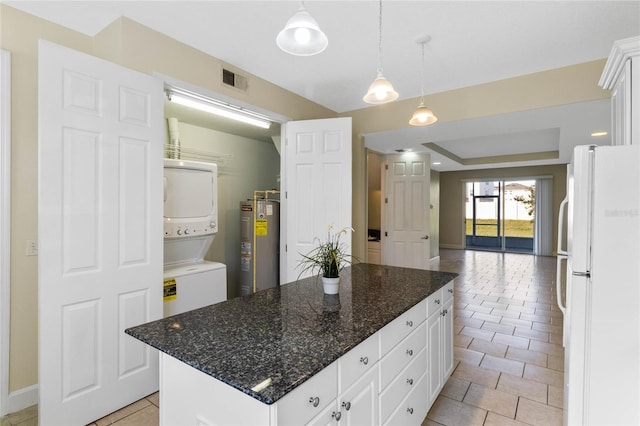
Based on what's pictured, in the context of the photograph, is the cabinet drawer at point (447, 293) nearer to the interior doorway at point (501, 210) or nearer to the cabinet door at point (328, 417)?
the cabinet door at point (328, 417)

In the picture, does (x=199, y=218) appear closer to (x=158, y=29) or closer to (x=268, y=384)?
(x=158, y=29)

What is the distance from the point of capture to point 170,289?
2.56 meters

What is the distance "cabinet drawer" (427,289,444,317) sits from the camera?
1.98m

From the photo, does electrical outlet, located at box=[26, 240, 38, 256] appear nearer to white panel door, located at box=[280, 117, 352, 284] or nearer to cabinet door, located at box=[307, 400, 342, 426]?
white panel door, located at box=[280, 117, 352, 284]

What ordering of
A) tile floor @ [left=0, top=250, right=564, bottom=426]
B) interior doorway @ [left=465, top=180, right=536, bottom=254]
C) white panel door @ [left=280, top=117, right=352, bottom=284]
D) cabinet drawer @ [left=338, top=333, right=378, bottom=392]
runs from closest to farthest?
1. cabinet drawer @ [left=338, top=333, right=378, bottom=392]
2. tile floor @ [left=0, top=250, right=564, bottom=426]
3. white panel door @ [left=280, top=117, right=352, bottom=284]
4. interior doorway @ [left=465, top=180, right=536, bottom=254]

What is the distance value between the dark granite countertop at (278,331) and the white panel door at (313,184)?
4.51ft

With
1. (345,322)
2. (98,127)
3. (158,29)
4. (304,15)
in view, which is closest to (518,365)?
(345,322)

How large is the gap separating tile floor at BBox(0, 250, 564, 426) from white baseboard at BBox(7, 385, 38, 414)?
4 centimetres

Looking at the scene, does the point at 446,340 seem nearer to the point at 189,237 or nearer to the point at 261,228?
the point at 189,237

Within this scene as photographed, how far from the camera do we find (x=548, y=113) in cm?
319

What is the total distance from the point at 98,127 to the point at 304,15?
1.53 meters

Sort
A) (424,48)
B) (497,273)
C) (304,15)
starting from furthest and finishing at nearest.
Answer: (497,273)
(424,48)
(304,15)

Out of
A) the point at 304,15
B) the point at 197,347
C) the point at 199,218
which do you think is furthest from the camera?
the point at 199,218

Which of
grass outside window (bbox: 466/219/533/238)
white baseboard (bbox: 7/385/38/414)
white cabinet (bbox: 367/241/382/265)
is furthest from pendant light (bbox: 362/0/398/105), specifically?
grass outside window (bbox: 466/219/533/238)
